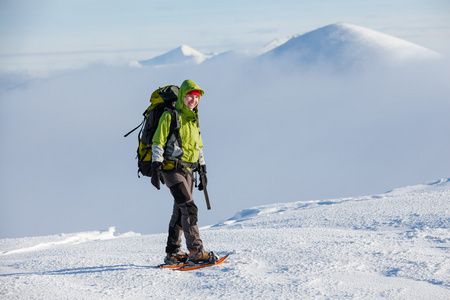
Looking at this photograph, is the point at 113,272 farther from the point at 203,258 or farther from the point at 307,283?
the point at 307,283

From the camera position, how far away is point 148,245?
7559 millimetres

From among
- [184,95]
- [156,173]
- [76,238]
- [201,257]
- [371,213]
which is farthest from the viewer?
[76,238]

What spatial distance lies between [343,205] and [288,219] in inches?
57.5

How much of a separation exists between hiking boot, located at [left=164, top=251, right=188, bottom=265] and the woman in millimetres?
169

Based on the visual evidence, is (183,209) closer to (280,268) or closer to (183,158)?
(183,158)

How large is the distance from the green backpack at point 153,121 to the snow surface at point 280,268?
1240 millimetres

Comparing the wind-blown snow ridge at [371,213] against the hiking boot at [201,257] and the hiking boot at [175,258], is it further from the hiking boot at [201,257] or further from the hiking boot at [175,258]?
the hiking boot at [175,258]

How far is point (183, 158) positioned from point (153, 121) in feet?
1.75

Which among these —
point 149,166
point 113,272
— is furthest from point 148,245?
point 149,166

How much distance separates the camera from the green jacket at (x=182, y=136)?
4.82 metres

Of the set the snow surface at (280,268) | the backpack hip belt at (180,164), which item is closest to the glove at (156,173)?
the backpack hip belt at (180,164)

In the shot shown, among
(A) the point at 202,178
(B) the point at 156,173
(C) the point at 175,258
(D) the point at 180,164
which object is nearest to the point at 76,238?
(C) the point at 175,258

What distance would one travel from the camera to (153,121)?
16.4ft

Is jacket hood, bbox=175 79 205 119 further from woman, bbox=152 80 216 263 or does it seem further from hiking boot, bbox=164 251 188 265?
hiking boot, bbox=164 251 188 265
